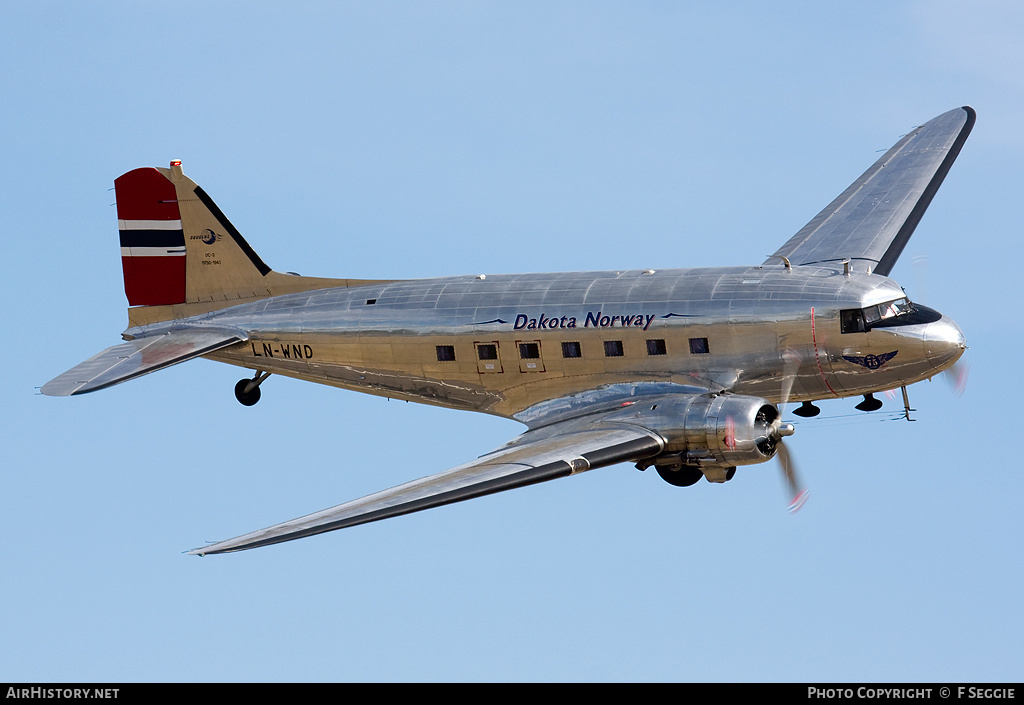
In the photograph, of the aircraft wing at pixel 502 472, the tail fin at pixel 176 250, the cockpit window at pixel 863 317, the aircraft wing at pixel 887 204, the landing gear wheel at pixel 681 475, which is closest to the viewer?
the aircraft wing at pixel 502 472

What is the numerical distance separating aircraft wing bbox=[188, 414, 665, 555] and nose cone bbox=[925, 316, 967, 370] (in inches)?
218

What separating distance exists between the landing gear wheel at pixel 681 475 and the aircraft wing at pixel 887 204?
7187mm

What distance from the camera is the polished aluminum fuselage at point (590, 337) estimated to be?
→ 26516 millimetres

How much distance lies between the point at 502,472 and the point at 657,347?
501 cm

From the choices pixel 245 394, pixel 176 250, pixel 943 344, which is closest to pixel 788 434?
pixel 943 344

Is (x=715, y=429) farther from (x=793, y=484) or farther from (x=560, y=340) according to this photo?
(x=560, y=340)

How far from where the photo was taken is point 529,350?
1117 inches

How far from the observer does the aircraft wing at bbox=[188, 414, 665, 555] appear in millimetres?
21625

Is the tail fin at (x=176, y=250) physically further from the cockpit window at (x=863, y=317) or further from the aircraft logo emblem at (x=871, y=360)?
the aircraft logo emblem at (x=871, y=360)

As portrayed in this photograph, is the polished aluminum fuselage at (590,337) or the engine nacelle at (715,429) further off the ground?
the polished aluminum fuselage at (590,337)

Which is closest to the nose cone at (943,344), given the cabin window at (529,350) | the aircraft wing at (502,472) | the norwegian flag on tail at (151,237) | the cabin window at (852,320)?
the cabin window at (852,320)

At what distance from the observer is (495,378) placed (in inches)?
1135

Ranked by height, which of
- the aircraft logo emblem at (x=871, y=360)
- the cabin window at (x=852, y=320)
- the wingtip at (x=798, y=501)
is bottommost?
the wingtip at (x=798, y=501)
